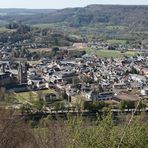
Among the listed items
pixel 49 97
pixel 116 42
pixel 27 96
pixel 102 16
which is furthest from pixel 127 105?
pixel 102 16

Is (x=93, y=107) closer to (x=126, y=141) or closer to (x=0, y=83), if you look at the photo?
(x=0, y=83)

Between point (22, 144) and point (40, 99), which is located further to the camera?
point (40, 99)

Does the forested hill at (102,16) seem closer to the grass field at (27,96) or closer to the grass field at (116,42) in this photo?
the grass field at (116,42)

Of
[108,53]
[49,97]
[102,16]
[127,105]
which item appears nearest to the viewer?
[127,105]

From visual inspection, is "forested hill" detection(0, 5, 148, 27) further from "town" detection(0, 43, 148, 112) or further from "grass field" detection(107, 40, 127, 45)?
"town" detection(0, 43, 148, 112)

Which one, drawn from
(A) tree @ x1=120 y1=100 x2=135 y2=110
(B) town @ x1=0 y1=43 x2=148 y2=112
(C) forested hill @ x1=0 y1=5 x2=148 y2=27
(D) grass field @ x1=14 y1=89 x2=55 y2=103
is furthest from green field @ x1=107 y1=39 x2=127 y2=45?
(A) tree @ x1=120 y1=100 x2=135 y2=110

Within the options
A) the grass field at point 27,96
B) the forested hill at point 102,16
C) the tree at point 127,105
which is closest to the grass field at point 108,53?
the grass field at point 27,96

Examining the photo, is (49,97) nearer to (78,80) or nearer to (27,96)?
(27,96)

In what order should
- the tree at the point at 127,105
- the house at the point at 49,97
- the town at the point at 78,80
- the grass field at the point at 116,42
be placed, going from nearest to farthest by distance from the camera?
the tree at the point at 127,105
the house at the point at 49,97
the town at the point at 78,80
the grass field at the point at 116,42

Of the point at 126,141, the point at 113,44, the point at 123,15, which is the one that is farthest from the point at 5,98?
the point at 123,15

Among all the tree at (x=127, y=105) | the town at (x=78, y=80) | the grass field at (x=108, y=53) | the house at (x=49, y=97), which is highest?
the tree at (x=127, y=105)

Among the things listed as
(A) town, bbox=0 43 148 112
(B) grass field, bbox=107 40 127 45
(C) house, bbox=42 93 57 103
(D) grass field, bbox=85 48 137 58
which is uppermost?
(C) house, bbox=42 93 57 103
